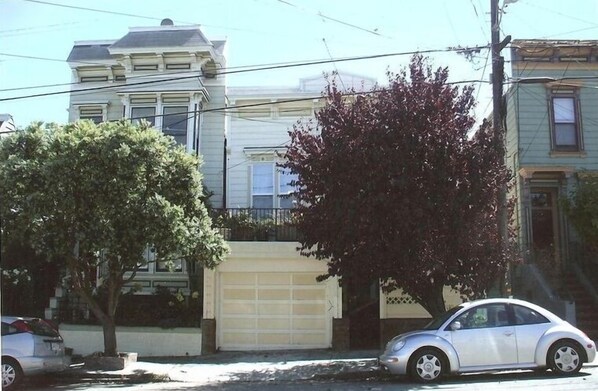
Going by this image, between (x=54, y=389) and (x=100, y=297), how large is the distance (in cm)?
600

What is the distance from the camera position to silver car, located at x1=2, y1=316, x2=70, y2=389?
11.0 m

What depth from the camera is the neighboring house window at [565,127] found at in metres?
19.6

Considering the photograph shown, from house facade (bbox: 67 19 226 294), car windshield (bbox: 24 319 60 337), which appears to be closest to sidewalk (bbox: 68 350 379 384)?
car windshield (bbox: 24 319 60 337)

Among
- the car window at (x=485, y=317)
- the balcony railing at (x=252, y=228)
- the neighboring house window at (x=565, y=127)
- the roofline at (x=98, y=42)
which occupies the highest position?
the roofline at (x=98, y=42)

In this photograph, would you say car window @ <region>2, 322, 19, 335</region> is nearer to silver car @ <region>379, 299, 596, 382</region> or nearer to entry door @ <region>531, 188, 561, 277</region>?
silver car @ <region>379, 299, 596, 382</region>

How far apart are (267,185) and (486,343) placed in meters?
11.0

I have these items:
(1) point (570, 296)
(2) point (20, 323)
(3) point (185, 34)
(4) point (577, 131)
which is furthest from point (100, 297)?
(4) point (577, 131)

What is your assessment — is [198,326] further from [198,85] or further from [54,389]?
[198,85]

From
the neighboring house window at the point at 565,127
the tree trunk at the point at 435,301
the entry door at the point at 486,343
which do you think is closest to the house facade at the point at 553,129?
the neighboring house window at the point at 565,127

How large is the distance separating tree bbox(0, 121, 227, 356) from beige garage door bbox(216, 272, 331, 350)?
442cm

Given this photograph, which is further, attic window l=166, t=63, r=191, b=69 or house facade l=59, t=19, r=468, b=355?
attic window l=166, t=63, r=191, b=69

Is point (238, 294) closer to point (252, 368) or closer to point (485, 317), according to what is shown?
point (252, 368)

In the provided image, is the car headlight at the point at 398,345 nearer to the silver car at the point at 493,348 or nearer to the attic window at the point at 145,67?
the silver car at the point at 493,348

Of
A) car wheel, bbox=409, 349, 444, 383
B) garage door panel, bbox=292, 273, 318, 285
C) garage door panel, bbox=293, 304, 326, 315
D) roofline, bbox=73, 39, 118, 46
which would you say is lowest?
car wheel, bbox=409, 349, 444, 383
